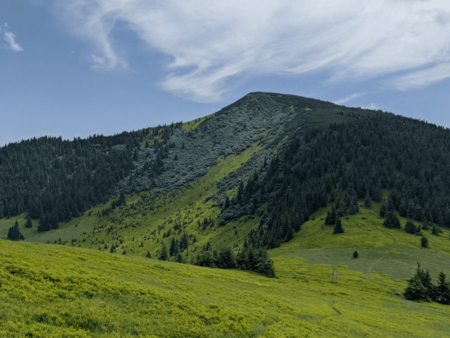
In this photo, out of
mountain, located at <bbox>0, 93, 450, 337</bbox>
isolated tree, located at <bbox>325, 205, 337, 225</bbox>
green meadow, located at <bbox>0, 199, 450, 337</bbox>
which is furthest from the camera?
isolated tree, located at <bbox>325, 205, 337, 225</bbox>

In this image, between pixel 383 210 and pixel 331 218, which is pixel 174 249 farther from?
pixel 383 210

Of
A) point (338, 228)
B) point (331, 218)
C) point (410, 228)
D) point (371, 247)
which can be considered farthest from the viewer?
point (331, 218)

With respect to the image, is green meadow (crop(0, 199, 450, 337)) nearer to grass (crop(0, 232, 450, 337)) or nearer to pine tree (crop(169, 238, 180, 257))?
grass (crop(0, 232, 450, 337))

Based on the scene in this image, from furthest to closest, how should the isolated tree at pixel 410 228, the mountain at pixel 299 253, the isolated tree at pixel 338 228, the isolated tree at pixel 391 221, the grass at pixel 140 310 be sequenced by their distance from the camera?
the isolated tree at pixel 391 221 → the isolated tree at pixel 338 228 → the isolated tree at pixel 410 228 → the mountain at pixel 299 253 → the grass at pixel 140 310

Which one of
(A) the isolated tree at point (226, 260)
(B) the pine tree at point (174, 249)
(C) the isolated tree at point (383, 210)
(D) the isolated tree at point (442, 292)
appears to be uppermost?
(C) the isolated tree at point (383, 210)

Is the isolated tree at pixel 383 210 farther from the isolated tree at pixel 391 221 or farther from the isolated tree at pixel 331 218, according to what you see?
the isolated tree at pixel 331 218

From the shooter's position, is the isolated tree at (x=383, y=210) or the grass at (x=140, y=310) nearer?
the grass at (x=140, y=310)

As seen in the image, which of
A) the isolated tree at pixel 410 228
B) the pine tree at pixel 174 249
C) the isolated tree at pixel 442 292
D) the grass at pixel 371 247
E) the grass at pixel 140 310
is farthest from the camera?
the pine tree at pixel 174 249

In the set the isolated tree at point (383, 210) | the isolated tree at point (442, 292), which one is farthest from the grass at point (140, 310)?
the isolated tree at point (383, 210)

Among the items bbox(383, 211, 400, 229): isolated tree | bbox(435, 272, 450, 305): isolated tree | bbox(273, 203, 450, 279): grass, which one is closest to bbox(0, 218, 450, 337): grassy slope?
bbox(435, 272, 450, 305): isolated tree

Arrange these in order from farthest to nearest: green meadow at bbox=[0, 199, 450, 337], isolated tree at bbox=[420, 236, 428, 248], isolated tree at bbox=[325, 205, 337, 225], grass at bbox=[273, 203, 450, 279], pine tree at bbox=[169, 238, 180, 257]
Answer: pine tree at bbox=[169, 238, 180, 257]
isolated tree at bbox=[325, 205, 337, 225]
isolated tree at bbox=[420, 236, 428, 248]
grass at bbox=[273, 203, 450, 279]
green meadow at bbox=[0, 199, 450, 337]

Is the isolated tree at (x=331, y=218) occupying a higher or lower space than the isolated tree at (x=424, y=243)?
higher

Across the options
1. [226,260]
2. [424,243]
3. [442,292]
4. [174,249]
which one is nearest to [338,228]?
[424,243]

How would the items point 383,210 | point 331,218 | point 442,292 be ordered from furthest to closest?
point 383,210, point 331,218, point 442,292
